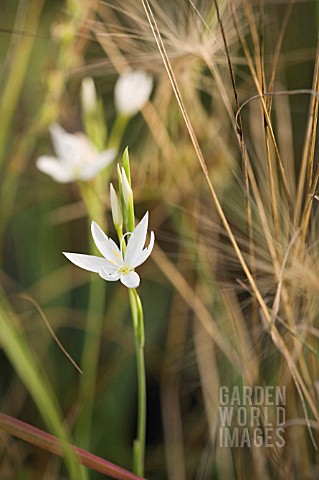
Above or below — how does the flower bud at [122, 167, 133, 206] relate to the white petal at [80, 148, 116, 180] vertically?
below

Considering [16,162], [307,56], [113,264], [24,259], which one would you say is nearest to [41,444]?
[113,264]

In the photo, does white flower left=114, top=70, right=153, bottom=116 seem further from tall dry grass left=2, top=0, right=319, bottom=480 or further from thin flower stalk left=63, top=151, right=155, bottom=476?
thin flower stalk left=63, top=151, right=155, bottom=476

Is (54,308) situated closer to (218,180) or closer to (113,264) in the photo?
(218,180)

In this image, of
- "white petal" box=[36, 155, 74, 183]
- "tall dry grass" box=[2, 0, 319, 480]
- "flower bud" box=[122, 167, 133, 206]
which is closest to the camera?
"flower bud" box=[122, 167, 133, 206]

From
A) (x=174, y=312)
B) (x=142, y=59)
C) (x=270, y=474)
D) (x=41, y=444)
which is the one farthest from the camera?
(x=174, y=312)

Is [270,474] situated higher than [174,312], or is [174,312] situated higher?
[174,312]

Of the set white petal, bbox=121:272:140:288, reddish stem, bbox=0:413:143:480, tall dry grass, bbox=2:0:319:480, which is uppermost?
tall dry grass, bbox=2:0:319:480

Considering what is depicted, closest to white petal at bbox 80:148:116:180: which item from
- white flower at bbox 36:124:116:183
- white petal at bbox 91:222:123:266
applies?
white flower at bbox 36:124:116:183
